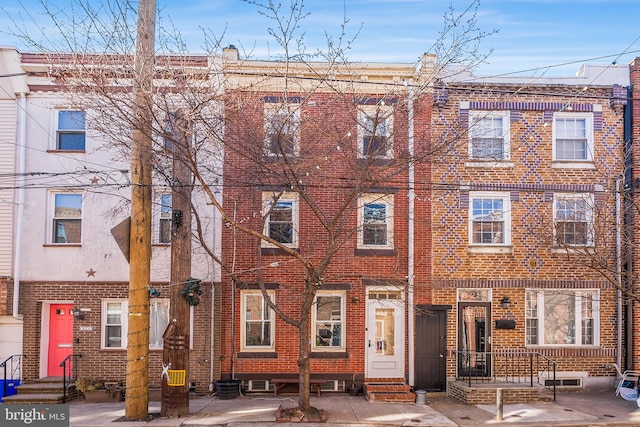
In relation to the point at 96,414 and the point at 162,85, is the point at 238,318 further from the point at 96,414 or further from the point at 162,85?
the point at 162,85

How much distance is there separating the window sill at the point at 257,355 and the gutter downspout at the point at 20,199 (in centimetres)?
594

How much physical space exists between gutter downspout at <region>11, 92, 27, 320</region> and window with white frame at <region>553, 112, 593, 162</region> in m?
14.7

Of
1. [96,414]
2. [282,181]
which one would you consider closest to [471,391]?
[282,181]

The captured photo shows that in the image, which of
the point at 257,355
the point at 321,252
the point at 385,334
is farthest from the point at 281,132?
the point at 385,334

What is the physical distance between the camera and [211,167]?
14.4 m

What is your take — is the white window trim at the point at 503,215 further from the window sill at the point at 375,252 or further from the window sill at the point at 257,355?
the window sill at the point at 257,355

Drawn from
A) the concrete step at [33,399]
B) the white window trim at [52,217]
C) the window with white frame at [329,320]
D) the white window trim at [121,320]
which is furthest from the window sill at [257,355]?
the white window trim at [52,217]

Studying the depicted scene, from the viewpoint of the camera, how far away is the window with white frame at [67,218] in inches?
579

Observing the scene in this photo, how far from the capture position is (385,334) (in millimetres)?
15023

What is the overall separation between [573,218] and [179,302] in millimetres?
10737

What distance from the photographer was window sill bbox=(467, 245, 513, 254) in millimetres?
15102

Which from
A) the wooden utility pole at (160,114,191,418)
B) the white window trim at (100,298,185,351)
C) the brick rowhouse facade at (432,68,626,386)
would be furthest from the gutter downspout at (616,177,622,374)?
the white window trim at (100,298,185,351)

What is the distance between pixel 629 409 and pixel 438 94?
927cm

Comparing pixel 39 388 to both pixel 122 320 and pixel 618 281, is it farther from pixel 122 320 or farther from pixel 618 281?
pixel 618 281
